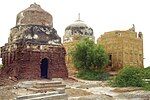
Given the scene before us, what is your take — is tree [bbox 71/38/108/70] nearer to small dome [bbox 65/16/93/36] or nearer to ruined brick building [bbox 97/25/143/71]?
ruined brick building [bbox 97/25/143/71]

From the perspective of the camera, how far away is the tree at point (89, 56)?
24.8 meters

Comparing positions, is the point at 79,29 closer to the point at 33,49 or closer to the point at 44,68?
the point at 44,68

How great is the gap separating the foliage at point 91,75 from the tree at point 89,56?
0.65m

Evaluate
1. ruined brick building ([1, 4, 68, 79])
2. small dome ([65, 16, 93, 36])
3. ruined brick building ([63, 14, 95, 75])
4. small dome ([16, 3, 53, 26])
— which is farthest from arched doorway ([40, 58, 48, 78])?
small dome ([65, 16, 93, 36])

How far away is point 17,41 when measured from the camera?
61.2 feet

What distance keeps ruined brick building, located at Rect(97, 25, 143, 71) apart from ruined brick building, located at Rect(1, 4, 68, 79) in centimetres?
935

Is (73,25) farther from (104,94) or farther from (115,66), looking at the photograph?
(104,94)

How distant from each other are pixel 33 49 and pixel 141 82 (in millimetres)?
7463

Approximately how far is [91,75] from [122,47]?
17.2 ft

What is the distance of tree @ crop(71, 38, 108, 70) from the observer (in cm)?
2478

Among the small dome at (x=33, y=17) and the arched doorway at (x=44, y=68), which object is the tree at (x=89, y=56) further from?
the small dome at (x=33, y=17)

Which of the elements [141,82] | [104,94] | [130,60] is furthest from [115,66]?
[104,94]

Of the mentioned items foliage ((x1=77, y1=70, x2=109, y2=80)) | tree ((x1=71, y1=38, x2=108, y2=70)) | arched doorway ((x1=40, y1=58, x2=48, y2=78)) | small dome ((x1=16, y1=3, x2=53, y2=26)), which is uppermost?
small dome ((x1=16, y1=3, x2=53, y2=26))

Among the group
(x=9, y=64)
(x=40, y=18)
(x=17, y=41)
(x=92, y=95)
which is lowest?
(x=92, y=95)
